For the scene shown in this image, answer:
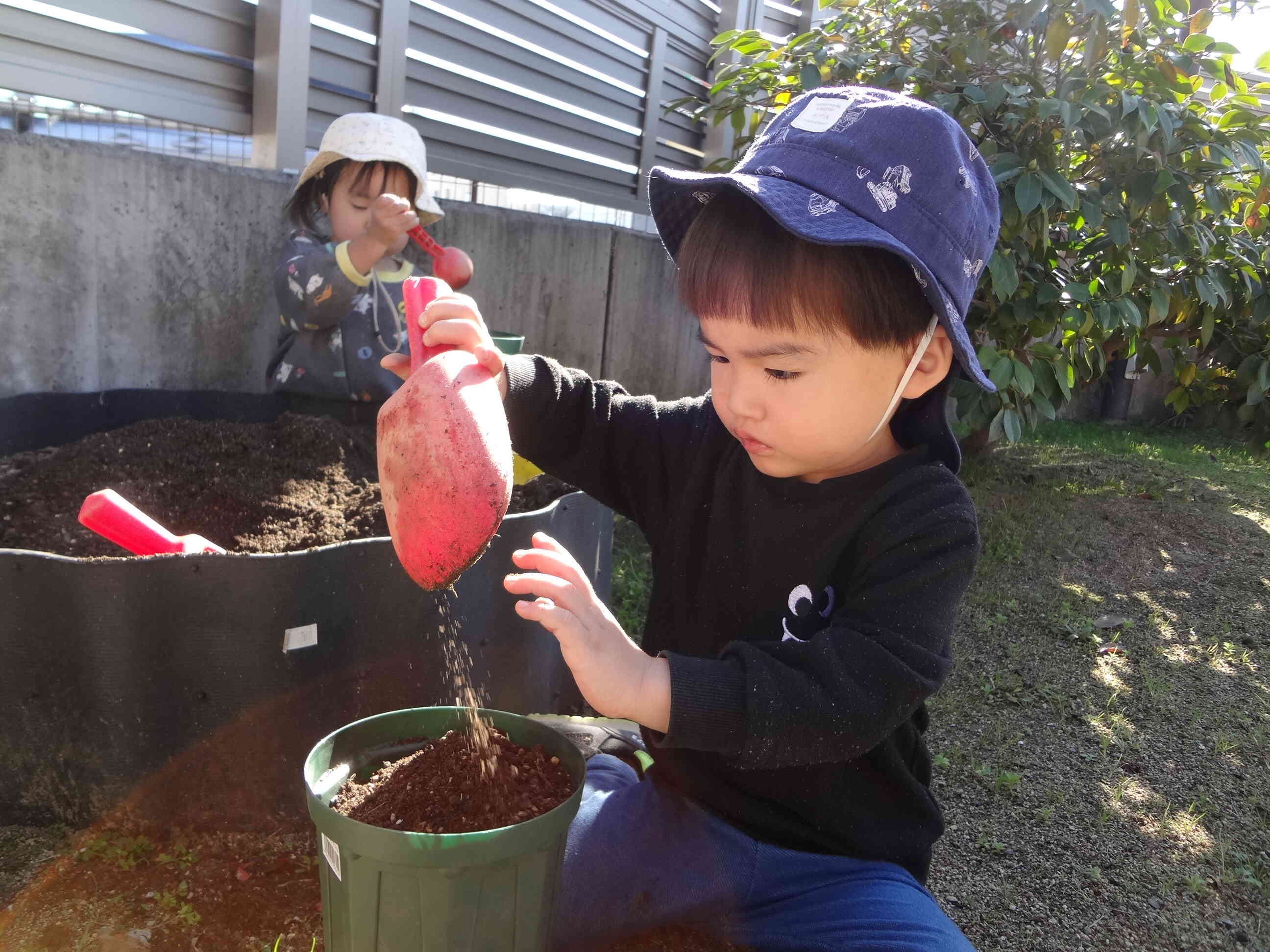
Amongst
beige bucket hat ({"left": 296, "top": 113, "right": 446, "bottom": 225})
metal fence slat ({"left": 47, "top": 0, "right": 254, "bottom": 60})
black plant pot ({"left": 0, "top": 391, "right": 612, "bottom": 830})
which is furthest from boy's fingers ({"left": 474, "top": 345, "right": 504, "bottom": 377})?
metal fence slat ({"left": 47, "top": 0, "right": 254, "bottom": 60})

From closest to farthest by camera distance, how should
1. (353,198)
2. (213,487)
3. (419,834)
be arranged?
(419,834) < (213,487) < (353,198)

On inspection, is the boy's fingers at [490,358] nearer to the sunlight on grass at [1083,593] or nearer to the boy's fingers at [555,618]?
the boy's fingers at [555,618]

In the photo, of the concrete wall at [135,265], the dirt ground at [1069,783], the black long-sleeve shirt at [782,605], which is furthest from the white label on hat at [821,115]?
the concrete wall at [135,265]

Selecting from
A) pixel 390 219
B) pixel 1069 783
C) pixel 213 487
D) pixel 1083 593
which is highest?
A: pixel 390 219

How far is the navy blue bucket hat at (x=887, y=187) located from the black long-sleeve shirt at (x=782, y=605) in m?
0.24

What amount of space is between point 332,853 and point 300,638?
1.81 ft

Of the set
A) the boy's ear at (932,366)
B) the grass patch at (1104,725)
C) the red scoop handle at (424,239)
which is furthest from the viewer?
the red scoop handle at (424,239)

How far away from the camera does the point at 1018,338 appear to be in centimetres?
346

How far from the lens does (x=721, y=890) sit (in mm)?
1493

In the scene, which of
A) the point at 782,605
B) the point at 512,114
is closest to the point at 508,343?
the point at 782,605

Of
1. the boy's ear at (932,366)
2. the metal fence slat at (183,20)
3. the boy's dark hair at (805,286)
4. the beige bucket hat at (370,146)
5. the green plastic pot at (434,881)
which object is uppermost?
the metal fence slat at (183,20)

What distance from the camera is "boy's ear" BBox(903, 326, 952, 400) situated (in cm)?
140

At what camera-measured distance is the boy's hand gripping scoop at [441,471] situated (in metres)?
1.19

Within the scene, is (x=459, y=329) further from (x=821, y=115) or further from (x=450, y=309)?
(x=821, y=115)
